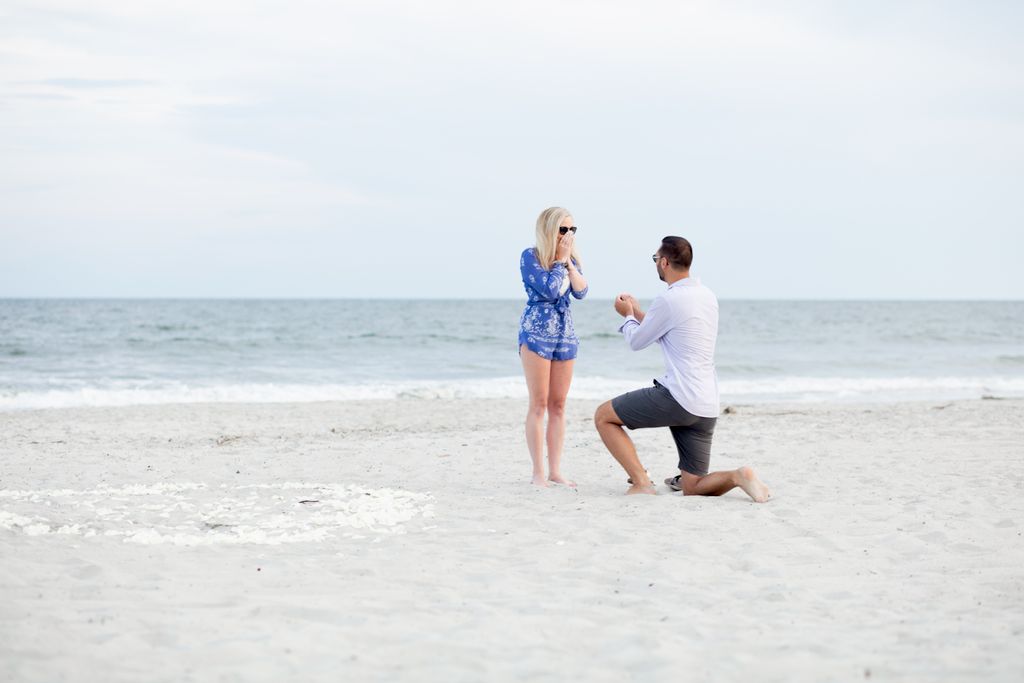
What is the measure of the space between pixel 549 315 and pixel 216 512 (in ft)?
8.63

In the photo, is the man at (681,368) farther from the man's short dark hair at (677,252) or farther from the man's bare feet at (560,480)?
the man's bare feet at (560,480)

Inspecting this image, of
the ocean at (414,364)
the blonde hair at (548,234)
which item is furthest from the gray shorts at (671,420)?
the ocean at (414,364)

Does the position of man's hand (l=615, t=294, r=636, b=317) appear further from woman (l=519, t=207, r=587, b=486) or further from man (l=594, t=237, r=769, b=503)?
woman (l=519, t=207, r=587, b=486)

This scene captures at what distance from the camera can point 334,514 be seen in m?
5.70

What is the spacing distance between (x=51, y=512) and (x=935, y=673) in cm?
511

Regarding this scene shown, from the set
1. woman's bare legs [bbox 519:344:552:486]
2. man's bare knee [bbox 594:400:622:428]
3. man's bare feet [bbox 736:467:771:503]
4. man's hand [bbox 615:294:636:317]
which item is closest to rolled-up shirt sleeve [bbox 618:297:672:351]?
man's hand [bbox 615:294:636:317]

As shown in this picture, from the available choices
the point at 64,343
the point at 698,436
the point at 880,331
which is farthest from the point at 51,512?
the point at 880,331

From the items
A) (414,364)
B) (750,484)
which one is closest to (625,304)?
(750,484)

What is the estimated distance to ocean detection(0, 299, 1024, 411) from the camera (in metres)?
17.2

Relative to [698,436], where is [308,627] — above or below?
below

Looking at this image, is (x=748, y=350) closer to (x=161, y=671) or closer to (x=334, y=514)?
(x=334, y=514)

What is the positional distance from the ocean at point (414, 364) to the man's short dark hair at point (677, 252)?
10.7m

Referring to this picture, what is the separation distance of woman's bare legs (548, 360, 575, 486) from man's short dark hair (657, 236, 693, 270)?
1.04m

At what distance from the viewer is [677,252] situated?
5766mm
